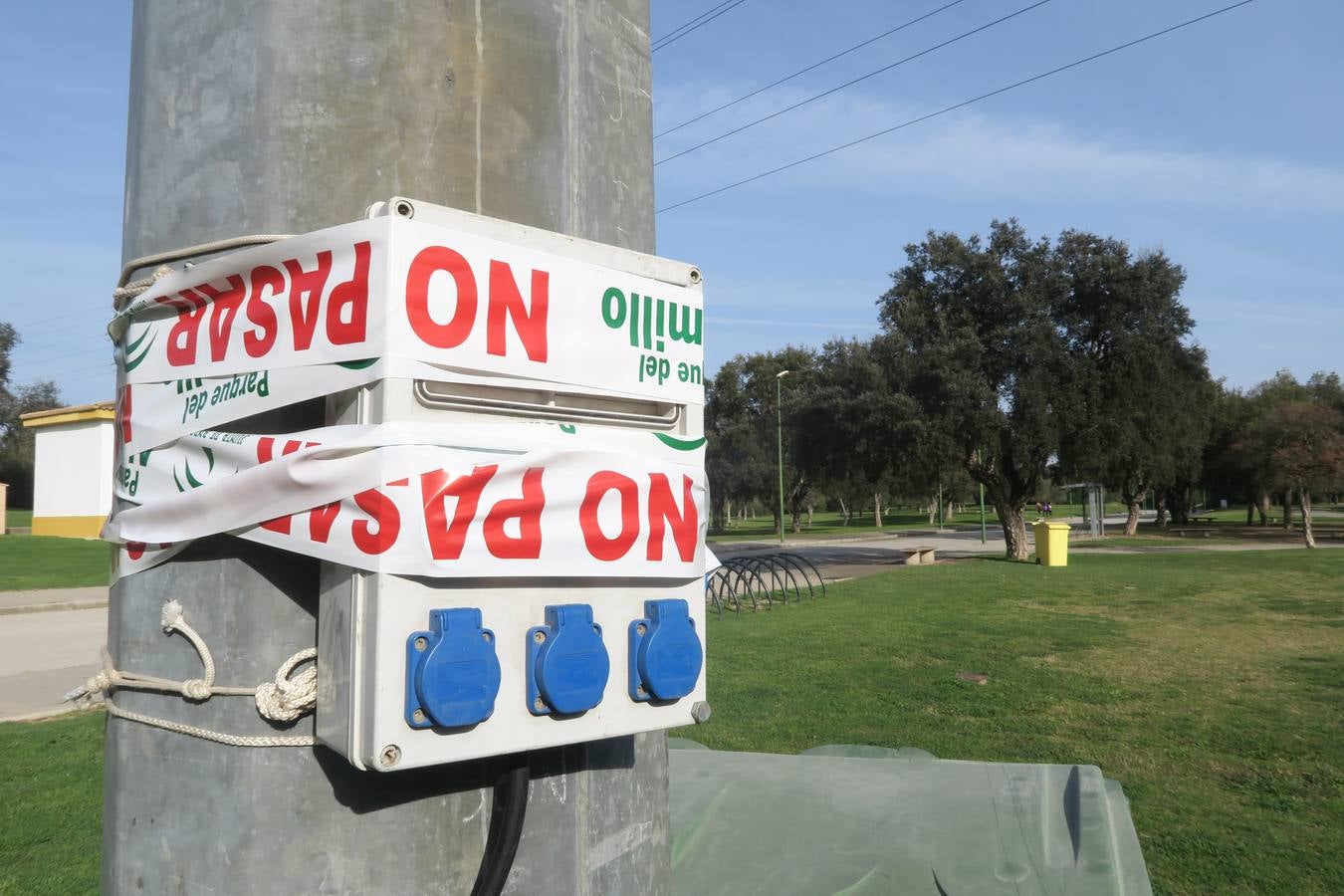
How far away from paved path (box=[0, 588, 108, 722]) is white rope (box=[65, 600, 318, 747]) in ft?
14.7

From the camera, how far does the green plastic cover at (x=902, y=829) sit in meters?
2.79

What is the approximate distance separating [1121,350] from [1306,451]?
1156 cm

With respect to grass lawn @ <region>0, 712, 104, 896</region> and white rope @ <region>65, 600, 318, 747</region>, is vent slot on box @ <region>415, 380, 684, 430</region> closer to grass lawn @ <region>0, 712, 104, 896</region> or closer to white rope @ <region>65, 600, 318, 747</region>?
white rope @ <region>65, 600, 318, 747</region>

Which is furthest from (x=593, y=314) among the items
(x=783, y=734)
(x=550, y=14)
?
(x=783, y=734)

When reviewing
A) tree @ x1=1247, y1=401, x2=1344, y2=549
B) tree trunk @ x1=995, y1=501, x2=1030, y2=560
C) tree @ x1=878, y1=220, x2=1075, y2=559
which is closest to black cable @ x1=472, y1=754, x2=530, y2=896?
tree @ x1=878, y1=220, x2=1075, y2=559

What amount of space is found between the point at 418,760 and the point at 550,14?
123 cm

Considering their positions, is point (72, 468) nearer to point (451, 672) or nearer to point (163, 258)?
point (163, 258)

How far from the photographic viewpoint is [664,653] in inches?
60.9

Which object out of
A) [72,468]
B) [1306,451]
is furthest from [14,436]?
[1306,451]

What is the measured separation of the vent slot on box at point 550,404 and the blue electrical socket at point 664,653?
1.01 ft

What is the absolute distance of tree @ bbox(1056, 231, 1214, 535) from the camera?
24578 mm

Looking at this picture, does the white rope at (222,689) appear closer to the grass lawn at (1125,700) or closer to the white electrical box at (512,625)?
the white electrical box at (512,625)

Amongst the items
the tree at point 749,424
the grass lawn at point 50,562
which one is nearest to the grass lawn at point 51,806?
the grass lawn at point 50,562

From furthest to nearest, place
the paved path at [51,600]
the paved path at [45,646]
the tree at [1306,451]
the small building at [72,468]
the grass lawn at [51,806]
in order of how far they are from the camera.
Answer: the tree at [1306,451]
the small building at [72,468]
the paved path at [51,600]
the paved path at [45,646]
the grass lawn at [51,806]
